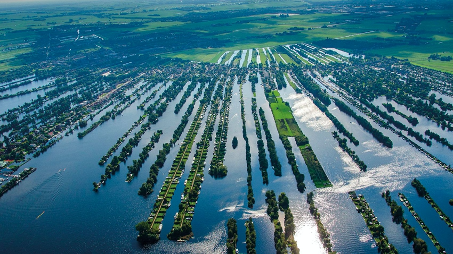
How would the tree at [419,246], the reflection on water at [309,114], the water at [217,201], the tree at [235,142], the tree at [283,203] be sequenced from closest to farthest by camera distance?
1. the tree at [419,246]
2. the water at [217,201]
3. the tree at [283,203]
4. the tree at [235,142]
5. the reflection on water at [309,114]

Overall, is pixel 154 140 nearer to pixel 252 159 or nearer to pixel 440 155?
pixel 252 159

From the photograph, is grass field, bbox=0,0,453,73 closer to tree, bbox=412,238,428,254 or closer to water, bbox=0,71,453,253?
water, bbox=0,71,453,253

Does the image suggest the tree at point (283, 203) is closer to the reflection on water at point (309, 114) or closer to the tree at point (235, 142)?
the tree at point (235, 142)

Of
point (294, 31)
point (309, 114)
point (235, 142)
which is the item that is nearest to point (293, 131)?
point (309, 114)

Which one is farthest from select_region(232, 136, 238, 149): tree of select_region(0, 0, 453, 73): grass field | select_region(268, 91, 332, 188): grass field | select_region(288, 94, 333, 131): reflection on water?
select_region(0, 0, 453, 73): grass field

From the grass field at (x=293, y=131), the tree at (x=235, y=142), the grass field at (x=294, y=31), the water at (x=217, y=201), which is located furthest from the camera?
the grass field at (x=294, y=31)

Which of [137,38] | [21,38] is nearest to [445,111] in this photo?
[137,38]

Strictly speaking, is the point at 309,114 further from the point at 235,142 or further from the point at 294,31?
the point at 294,31

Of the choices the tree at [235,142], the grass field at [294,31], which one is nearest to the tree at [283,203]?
the tree at [235,142]
